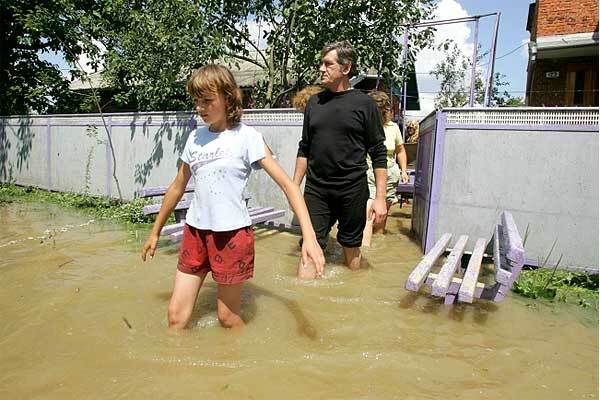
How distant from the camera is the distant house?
452 inches

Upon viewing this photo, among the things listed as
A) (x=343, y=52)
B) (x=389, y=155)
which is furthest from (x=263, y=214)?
(x=343, y=52)

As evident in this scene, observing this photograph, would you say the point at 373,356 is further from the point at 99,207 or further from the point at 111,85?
the point at 111,85

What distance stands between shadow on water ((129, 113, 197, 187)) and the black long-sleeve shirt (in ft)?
13.5

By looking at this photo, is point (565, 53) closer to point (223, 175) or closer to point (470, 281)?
point (470, 281)

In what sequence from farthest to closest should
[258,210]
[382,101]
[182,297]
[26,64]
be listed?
[26,64], [258,210], [382,101], [182,297]

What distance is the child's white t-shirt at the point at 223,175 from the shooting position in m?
2.74

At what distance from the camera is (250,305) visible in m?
3.64

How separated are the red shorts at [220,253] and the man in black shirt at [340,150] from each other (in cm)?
108

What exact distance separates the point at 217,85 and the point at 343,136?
1.43 m

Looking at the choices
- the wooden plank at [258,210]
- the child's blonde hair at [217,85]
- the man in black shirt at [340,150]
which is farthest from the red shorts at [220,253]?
the wooden plank at [258,210]

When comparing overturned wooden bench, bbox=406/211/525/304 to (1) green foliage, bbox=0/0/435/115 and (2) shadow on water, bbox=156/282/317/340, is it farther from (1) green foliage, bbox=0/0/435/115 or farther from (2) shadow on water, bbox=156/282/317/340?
(1) green foliage, bbox=0/0/435/115

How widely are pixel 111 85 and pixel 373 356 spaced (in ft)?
29.3

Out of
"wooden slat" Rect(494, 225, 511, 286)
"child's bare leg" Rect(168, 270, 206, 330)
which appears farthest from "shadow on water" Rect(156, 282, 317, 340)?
"wooden slat" Rect(494, 225, 511, 286)

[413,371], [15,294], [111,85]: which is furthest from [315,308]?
[111,85]
